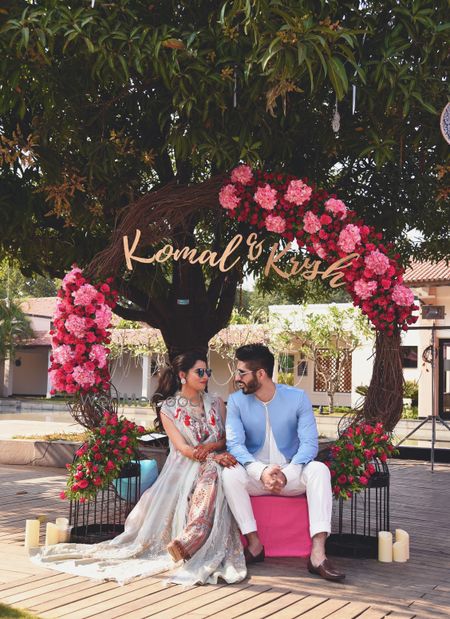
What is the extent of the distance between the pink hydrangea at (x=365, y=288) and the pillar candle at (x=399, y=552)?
6.63 feet

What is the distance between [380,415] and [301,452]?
3.29ft

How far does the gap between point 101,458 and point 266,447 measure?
1299 millimetres

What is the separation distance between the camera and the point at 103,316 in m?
6.45

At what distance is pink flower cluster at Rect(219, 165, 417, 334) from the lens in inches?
257

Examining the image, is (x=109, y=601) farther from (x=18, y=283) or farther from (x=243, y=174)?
(x=18, y=283)

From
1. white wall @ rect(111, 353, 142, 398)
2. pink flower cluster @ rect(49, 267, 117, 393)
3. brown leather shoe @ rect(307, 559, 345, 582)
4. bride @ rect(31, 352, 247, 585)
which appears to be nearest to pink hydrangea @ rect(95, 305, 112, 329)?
pink flower cluster @ rect(49, 267, 117, 393)

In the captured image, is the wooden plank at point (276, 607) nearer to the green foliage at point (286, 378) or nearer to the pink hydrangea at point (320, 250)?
the pink hydrangea at point (320, 250)

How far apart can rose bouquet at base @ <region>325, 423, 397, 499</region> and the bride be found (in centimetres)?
86

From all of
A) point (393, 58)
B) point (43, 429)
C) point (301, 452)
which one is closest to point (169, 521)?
point (301, 452)

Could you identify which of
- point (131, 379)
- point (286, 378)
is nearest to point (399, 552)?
point (286, 378)

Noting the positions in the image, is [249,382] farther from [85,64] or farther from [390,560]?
[85,64]

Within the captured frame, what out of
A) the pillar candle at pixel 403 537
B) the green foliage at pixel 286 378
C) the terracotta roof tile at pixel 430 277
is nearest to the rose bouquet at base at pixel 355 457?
the pillar candle at pixel 403 537

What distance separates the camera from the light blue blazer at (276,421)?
232 inches

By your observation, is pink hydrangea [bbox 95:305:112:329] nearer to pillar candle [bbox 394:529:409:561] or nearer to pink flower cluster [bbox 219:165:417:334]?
pink flower cluster [bbox 219:165:417:334]
